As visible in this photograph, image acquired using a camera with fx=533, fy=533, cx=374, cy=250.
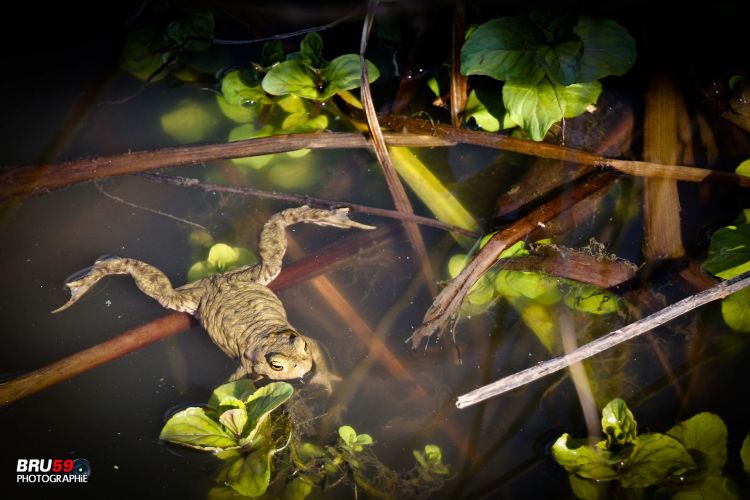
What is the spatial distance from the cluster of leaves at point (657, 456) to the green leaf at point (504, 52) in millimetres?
1875

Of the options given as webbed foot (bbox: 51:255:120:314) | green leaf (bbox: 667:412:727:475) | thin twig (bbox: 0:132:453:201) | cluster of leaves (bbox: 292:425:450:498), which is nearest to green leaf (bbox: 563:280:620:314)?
green leaf (bbox: 667:412:727:475)

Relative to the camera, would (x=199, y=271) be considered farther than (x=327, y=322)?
Yes

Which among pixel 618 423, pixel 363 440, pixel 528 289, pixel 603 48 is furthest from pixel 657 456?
pixel 603 48

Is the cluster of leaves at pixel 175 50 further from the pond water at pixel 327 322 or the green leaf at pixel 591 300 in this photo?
the green leaf at pixel 591 300

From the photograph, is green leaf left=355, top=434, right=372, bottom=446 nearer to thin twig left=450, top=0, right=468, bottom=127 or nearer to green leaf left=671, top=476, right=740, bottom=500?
green leaf left=671, top=476, right=740, bottom=500

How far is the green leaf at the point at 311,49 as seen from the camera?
3474 millimetres

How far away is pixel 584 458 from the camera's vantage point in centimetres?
267

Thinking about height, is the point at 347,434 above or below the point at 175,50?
below

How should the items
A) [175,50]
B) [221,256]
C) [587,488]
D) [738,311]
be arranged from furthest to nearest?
[175,50]
[221,256]
[738,311]
[587,488]

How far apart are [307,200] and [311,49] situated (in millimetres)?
990

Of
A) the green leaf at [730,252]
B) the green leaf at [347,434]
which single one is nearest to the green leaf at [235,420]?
the green leaf at [347,434]

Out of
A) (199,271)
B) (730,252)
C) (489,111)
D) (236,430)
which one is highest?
A: (489,111)

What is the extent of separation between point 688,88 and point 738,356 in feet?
5.93

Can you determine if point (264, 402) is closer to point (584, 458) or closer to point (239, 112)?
point (584, 458)
